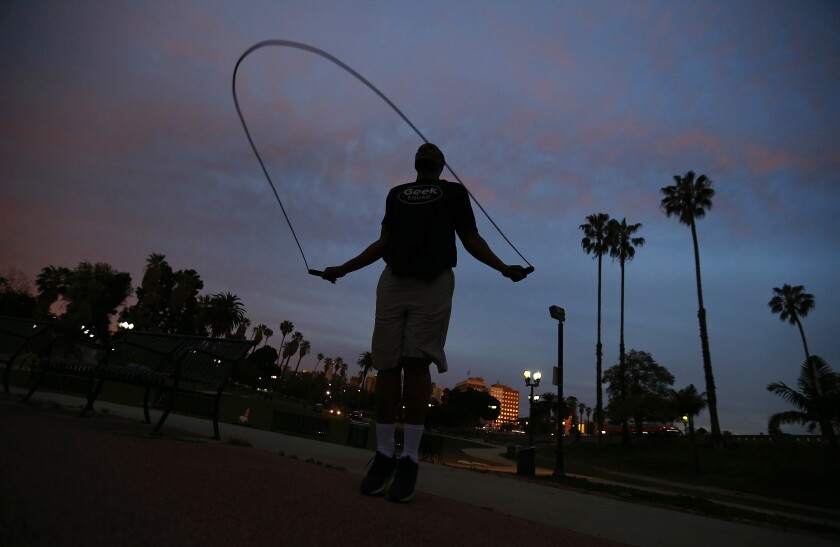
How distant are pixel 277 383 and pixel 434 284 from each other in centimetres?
9361

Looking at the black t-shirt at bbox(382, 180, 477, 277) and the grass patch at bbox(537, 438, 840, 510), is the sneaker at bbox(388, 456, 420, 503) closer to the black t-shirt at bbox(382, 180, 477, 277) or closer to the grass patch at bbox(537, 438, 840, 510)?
the black t-shirt at bbox(382, 180, 477, 277)

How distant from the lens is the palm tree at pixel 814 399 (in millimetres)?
24562

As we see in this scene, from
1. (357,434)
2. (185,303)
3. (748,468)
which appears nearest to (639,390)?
(748,468)

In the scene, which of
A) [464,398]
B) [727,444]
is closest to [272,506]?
[727,444]

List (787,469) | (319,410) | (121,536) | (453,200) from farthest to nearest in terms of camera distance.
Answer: (319,410) < (787,469) < (453,200) < (121,536)

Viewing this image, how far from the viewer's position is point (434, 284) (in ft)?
8.80

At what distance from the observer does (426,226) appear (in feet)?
9.21

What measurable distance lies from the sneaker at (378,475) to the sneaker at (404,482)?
0.31 ft

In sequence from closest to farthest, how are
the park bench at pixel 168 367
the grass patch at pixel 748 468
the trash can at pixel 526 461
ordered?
the park bench at pixel 168 367, the trash can at pixel 526 461, the grass patch at pixel 748 468

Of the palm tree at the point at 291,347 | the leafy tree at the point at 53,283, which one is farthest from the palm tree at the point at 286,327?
the leafy tree at the point at 53,283

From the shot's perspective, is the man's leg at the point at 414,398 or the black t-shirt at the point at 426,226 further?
the black t-shirt at the point at 426,226

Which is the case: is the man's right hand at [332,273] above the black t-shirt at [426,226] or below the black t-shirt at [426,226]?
below

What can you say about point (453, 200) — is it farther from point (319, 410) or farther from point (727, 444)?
point (319, 410)

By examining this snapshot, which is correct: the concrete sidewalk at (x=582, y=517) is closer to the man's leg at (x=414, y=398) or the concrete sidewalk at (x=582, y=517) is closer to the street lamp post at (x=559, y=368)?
the man's leg at (x=414, y=398)
